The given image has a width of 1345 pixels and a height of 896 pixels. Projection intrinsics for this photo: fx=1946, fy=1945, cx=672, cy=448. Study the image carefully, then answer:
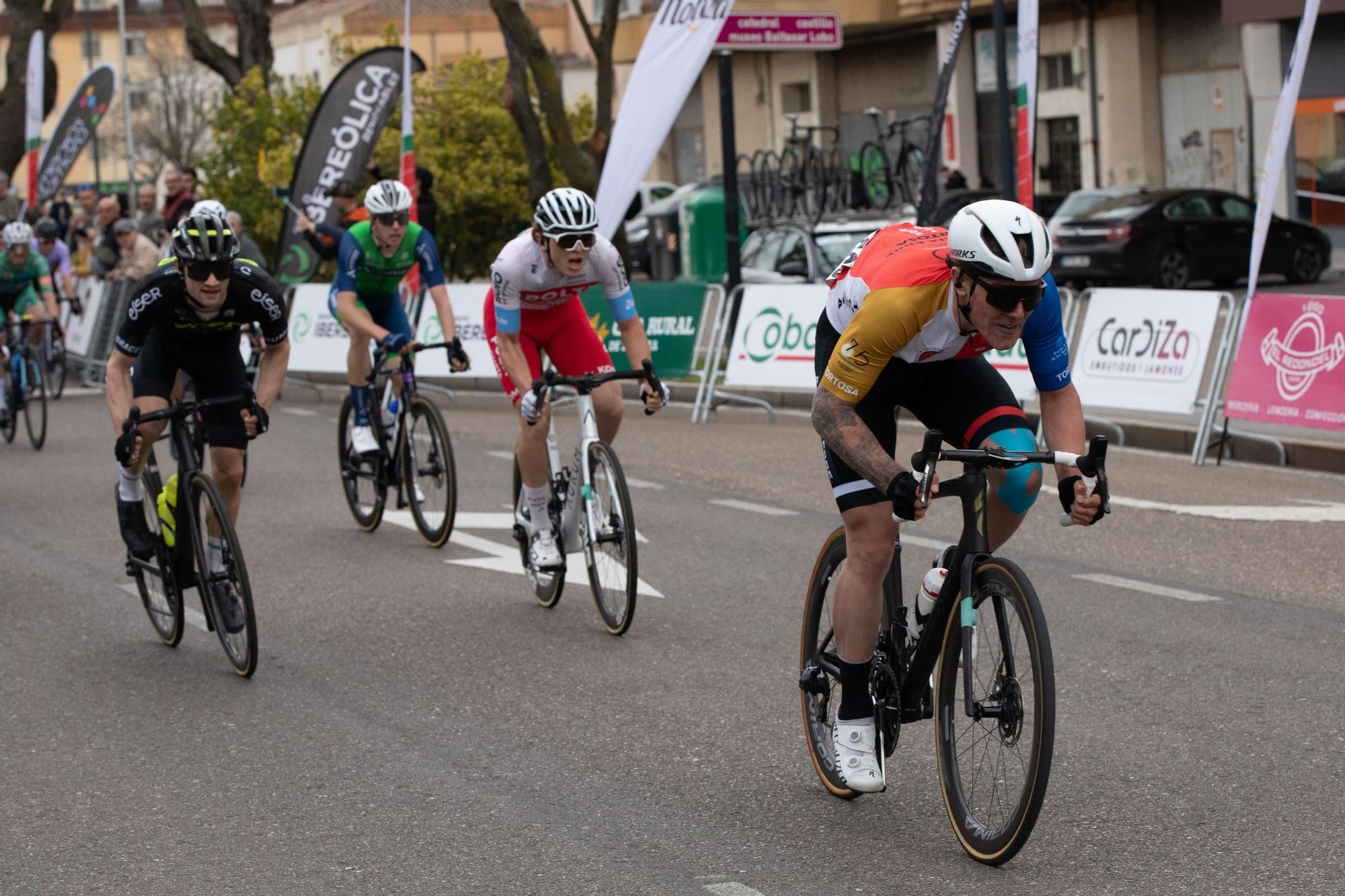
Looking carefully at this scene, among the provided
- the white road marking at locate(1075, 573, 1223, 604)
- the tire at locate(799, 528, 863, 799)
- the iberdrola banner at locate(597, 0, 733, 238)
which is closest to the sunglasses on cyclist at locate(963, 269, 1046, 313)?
the tire at locate(799, 528, 863, 799)

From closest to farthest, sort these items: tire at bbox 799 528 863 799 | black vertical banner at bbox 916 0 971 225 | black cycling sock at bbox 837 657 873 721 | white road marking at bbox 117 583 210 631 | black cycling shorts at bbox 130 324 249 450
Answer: black cycling sock at bbox 837 657 873 721, tire at bbox 799 528 863 799, black cycling shorts at bbox 130 324 249 450, white road marking at bbox 117 583 210 631, black vertical banner at bbox 916 0 971 225

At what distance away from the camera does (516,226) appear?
26562mm

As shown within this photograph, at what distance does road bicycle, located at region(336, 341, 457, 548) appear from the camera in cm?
1029

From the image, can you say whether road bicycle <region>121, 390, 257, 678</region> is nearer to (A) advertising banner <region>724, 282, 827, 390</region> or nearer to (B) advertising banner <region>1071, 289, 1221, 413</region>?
(B) advertising banner <region>1071, 289, 1221, 413</region>

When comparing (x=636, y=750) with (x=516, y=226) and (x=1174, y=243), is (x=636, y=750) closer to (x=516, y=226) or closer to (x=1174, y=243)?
(x=516, y=226)

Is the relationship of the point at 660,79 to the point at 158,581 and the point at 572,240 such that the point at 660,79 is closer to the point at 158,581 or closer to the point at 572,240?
the point at 572,240

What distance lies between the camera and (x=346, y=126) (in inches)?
842

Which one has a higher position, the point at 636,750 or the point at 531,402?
the point at 531,402

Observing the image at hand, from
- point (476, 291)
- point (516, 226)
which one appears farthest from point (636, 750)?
point (516, 226)

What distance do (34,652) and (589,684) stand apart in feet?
8.54

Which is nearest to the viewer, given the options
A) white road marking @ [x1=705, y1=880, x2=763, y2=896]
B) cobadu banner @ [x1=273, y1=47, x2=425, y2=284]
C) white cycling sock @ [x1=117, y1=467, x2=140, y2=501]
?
white road marking @ [x1=705, y1=880, x2=763, y2=896]

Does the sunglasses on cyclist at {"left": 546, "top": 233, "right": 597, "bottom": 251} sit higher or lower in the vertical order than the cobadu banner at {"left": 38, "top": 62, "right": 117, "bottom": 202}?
lower

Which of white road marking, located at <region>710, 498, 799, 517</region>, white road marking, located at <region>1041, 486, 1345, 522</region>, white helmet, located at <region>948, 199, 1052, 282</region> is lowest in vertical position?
white road marking, located at <region>1041, 486, 1345, 522</region>

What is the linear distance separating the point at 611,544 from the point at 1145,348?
649 centimetres
